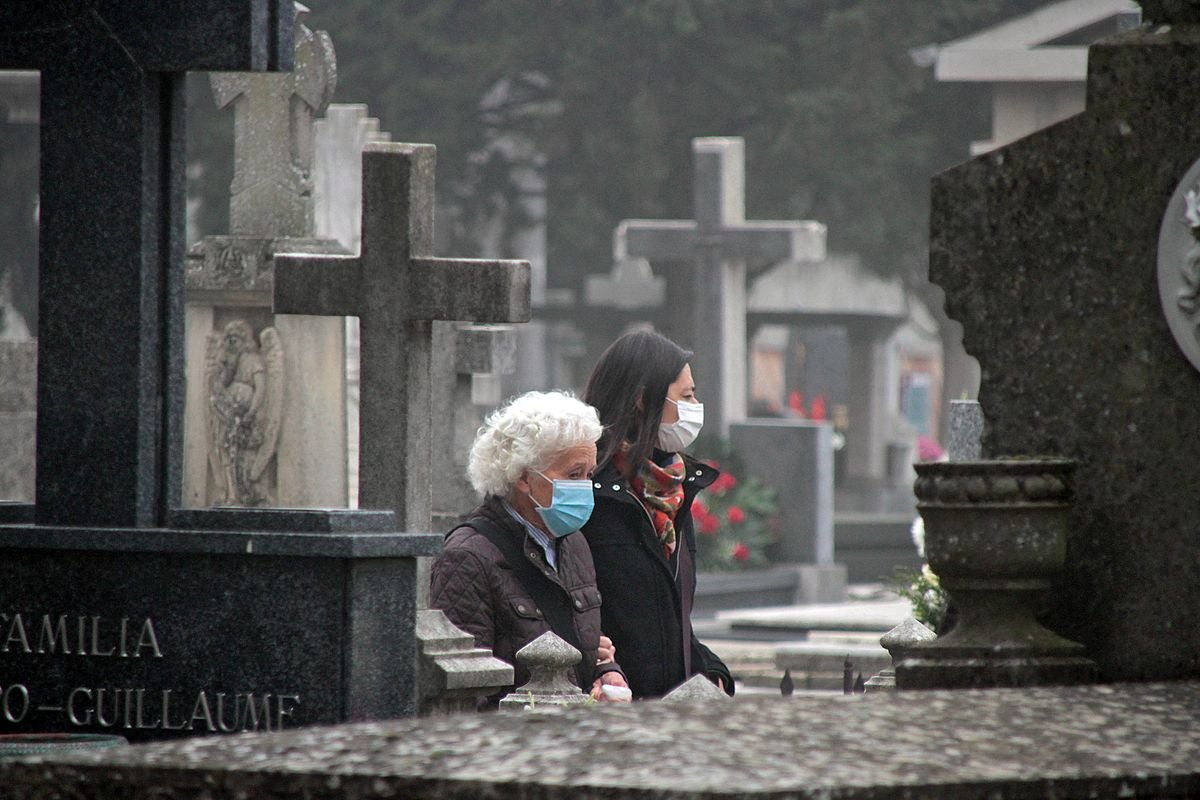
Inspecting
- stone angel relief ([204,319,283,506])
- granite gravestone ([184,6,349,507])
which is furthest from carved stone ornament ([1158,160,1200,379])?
stone angel relief ([204,319,283,506])

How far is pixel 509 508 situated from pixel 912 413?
41.8 m

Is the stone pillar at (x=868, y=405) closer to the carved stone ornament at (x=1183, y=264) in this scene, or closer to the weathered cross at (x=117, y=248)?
the weathered cross at (x=117, y=248)

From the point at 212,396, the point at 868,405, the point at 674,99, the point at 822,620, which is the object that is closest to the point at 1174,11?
the point at 212,396

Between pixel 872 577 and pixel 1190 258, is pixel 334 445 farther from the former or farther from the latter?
pixel 872 577

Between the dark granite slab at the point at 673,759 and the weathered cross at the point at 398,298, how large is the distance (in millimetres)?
3709

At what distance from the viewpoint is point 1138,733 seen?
3346 mm

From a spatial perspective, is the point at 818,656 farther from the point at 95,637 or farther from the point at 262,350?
the point at 95,637

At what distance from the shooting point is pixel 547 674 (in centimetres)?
600

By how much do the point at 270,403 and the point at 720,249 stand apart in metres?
8.83

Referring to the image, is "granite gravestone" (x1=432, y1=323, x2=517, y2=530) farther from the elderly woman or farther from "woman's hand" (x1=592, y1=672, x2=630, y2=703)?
"woman's hand" (x1=592, y1=672, x2=630, y2=703)

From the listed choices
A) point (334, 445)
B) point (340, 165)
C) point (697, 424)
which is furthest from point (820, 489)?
point (697, 424)

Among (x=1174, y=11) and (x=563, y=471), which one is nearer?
(x=1174, y=11)

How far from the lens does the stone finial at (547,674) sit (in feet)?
19.4

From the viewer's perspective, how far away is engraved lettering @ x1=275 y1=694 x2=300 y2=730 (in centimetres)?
534
